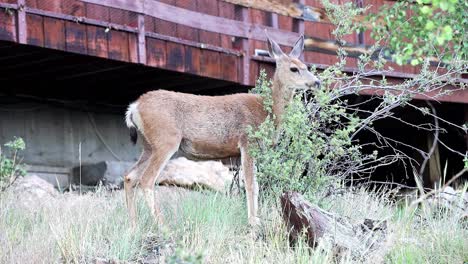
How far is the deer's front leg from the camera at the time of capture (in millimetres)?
8594

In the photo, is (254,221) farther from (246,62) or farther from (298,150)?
(246,62)

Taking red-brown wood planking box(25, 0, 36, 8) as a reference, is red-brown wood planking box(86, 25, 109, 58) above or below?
below

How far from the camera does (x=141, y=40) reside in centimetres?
1208

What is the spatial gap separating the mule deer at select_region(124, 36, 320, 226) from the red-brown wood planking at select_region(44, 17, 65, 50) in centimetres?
224

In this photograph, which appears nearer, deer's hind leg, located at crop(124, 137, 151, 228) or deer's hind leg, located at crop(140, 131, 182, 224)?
deer's hind leg, located at crop(124, 137, 151, 228)

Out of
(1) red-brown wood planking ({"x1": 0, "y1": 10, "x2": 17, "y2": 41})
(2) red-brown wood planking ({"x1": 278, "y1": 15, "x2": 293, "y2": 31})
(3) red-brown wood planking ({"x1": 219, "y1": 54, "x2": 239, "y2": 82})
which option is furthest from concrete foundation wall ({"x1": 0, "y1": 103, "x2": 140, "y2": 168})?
Answer: (1) red-brown wood planking ({"x1": 0, "y1": 10, "x2": 17, "y2": 41})

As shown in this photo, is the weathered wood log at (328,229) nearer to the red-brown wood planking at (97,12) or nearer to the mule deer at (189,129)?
the mule deer at (189,129)

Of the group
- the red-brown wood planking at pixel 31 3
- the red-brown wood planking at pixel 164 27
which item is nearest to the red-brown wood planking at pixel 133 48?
the red-brown wood planking at pixel 164 27

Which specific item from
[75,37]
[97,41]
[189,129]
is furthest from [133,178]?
[97,41]

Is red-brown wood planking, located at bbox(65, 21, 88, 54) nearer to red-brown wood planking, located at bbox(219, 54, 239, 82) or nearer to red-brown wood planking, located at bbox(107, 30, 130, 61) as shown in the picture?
red-brown wood planking, located at bbox(107, 30, 130, 61)

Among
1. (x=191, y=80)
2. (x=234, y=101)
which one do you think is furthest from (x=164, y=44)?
(x=234, y=101)

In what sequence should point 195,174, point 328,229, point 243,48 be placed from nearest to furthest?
1. point 328,229
2. point 195,174
3. point 243,48

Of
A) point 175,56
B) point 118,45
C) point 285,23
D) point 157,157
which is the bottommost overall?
point 157,157

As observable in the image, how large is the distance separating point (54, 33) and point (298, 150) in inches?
159
